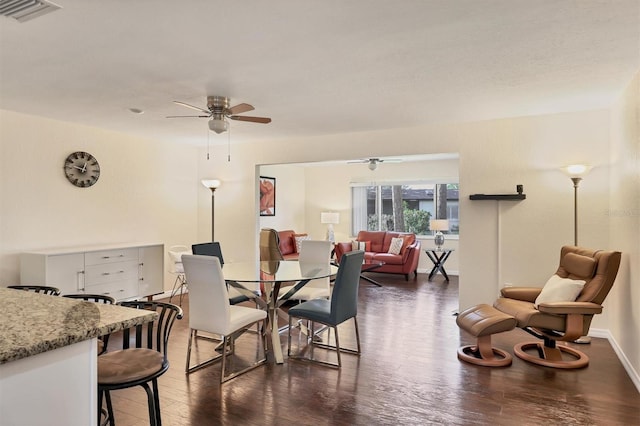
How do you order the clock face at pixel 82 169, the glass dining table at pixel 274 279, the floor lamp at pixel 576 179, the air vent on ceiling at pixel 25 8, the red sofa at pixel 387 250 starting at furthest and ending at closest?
1. the red sofa at pixel 387 250
2. the clock face at pixel 82 169
3. the floor lamp at pixel 576 179
4. the glass dining table at pixel 274 279
5. the air vent on ceiling at pixel 25 8

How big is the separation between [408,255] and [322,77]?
5.14 metres

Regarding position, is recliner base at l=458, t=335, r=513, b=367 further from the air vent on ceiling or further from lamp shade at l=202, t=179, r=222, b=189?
lamp shade at l=202, t=179, r=222, b=189

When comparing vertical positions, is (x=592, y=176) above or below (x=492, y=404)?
above

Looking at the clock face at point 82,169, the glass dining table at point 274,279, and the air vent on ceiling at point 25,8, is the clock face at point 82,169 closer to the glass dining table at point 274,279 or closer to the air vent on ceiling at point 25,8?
the glass dining table at point 274,279

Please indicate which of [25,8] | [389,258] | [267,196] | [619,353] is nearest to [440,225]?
[389,258]

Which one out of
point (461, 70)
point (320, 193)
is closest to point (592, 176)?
point (461, 70)

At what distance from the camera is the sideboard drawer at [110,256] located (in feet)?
15.3

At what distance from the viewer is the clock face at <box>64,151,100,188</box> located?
16.1 ft

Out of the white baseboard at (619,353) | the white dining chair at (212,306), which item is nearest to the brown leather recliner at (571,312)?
the white baseboard at (619,353)

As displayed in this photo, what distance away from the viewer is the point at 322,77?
326 centimetres

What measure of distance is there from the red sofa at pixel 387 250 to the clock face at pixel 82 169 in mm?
4466

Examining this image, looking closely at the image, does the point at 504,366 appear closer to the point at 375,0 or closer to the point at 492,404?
the point at 492,404

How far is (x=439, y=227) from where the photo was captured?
25.9 ft

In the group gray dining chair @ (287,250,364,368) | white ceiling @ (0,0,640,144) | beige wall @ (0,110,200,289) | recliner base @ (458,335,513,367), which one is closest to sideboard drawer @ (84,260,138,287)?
beige wall @ (0,110,200,289)
